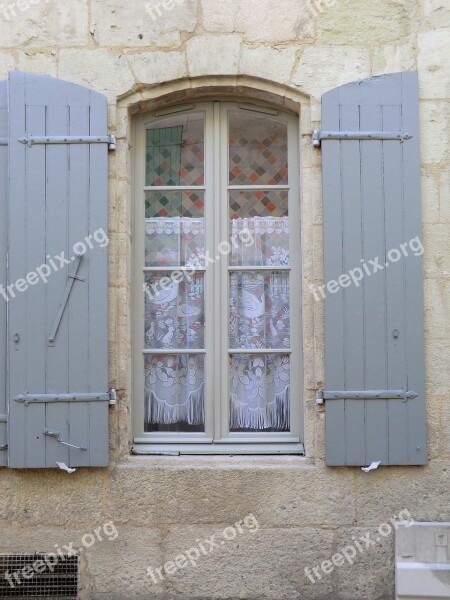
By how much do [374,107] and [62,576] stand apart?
9.88 feet

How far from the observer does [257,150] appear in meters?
4.70

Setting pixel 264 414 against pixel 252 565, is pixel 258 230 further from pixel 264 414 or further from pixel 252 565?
pixel 252 565

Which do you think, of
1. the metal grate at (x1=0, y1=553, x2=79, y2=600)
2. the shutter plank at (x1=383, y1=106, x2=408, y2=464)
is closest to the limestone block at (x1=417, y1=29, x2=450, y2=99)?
the shutter plank at (x1=383, y1=106, x2=408, y2=464)

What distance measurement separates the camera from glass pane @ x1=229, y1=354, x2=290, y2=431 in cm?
457

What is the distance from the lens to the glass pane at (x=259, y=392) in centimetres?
457

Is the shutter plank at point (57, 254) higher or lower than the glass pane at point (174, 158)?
lower

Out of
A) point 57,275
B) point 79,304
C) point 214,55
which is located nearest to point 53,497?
point 79,304

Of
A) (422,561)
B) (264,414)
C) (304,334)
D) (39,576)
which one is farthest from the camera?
(264,414)

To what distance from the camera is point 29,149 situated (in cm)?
438

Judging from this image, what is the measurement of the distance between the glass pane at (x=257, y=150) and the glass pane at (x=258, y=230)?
0.10 m

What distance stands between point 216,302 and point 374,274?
0.89m

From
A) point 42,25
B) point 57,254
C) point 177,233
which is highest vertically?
point 42,25
